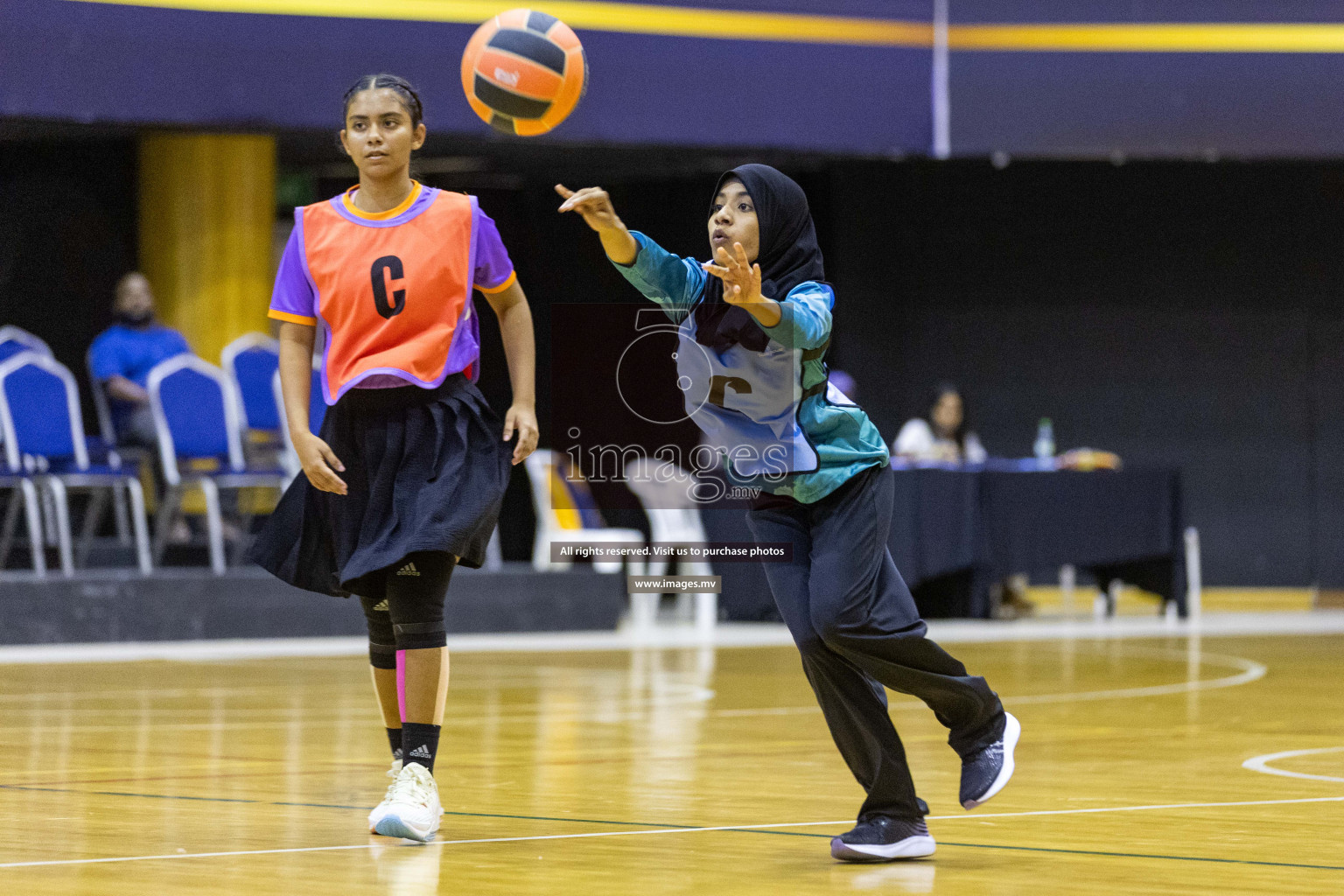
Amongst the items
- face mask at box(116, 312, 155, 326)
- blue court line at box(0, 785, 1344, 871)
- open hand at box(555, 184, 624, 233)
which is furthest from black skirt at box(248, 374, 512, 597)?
face mask at box(116, 312, 155, 326)

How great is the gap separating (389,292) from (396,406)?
0.78 ft

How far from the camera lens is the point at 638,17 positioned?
486 inches

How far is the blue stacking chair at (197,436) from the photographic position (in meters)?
9.93

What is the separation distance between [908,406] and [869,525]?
38.3ft

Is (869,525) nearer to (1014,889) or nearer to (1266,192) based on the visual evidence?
(1014,889)

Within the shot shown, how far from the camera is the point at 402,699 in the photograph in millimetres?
3926

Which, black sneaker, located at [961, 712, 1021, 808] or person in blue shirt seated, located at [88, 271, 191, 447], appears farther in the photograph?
person in blue shirt seated, located at [88, 271, 191, 447]

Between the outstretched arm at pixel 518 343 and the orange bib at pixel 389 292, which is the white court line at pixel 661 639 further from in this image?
the orange bib at pixel 389 292

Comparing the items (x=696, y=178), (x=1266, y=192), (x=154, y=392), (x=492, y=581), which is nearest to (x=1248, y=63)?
(x=1266, y=192)

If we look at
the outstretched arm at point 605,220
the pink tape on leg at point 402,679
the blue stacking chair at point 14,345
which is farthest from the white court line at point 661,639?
the outstretched arm at point 605,220

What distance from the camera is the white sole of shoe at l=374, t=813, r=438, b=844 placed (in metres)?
3.66

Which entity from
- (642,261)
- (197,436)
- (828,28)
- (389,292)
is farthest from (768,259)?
(828,28)

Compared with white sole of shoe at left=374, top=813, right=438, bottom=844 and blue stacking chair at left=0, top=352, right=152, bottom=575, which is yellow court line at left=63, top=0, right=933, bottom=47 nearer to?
blue stacking chair at left=0, top=352, right=152, bottom=575

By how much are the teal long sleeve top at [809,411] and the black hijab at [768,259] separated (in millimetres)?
34
